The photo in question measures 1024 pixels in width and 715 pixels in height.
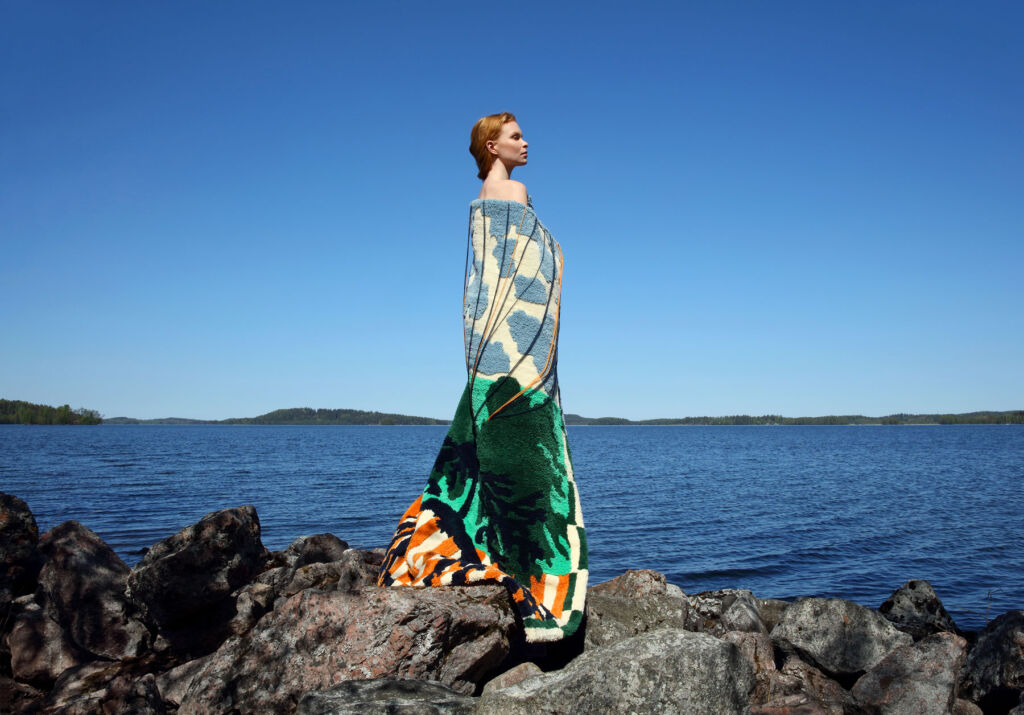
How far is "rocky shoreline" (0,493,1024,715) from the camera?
3.16 m

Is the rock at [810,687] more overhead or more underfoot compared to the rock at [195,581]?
more underfoot

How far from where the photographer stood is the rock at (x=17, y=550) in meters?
7.00

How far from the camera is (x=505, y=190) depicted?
5.45m

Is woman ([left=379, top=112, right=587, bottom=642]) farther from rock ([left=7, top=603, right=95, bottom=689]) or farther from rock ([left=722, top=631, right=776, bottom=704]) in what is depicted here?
rock ([left=7, top=603, right=95, bottom=689])

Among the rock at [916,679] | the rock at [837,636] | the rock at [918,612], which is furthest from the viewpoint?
the rock at [918,612]

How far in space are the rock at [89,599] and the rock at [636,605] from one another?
4.48 meters

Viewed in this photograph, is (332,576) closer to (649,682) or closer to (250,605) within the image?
(250,605)

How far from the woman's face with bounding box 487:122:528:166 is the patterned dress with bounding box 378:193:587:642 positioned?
1.39 ft

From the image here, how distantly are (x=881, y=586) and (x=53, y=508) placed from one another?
25.7 m

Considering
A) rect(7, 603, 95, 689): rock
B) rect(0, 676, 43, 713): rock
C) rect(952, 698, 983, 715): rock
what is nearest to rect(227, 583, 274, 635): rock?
rect(7, 603, 95, 689): rock

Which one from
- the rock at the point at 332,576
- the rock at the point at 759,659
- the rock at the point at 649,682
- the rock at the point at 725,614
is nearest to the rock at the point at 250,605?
the rock at the point at 332,576

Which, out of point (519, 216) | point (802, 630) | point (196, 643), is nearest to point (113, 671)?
point (196, 643)

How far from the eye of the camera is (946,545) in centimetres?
1873

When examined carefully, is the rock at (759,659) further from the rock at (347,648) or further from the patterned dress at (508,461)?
the rock at (347,648)
